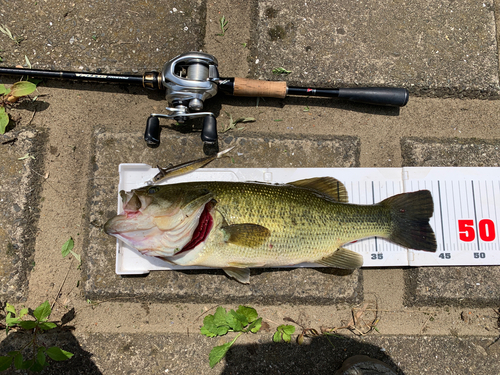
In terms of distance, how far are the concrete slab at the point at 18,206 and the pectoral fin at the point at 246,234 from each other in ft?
5.49

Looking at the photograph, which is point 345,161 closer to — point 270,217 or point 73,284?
point 270,217

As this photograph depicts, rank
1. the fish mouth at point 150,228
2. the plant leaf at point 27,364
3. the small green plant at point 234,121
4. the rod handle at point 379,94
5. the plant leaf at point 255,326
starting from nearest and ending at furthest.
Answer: the fish mouth at point 150,228 < the plant leaf at point 27,364 < the plant leaf at point 255,326 < the rod handle at point 379,94 < the small green plant at point 234,121

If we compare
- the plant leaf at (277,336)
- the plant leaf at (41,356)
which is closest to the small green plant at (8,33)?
the plant leaf at (41,356)

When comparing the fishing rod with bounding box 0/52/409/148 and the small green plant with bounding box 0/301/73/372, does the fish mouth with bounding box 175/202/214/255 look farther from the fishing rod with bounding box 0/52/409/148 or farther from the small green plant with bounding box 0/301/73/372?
the small green plant with bounding box 0/301/73/372

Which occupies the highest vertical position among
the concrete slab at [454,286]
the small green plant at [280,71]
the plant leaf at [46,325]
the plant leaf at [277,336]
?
the small green plant at [280,71]

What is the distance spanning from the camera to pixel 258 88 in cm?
237

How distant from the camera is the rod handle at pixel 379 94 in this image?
2410 mm

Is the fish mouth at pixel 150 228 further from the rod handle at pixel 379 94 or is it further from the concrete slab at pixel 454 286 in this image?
the concrete slab at pixel 454 286

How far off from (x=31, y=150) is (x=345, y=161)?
259 cm

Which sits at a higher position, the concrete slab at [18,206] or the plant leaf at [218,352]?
the concrete slab at [18,206]

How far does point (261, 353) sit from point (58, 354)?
4.91 ft

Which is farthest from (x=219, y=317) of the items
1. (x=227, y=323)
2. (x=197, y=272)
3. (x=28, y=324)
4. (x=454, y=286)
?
(x=454, y=286)

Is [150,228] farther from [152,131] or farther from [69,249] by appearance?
[69,249]

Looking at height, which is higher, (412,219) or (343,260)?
(412,219)
